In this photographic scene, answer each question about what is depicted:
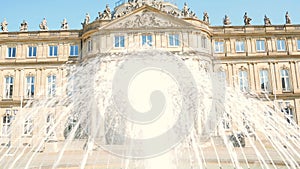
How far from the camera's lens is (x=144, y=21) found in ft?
121

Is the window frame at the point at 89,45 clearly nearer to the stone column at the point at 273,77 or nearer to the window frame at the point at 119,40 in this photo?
the window frame at the point at 119,40

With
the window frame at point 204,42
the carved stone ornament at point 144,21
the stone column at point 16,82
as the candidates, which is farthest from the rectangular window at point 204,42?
the stone column at point 16,82

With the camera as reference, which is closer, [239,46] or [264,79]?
[264,79]

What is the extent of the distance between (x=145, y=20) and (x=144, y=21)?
150 millimetres

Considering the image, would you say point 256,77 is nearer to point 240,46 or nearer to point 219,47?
point 240,46

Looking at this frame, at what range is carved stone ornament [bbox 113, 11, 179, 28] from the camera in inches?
1444

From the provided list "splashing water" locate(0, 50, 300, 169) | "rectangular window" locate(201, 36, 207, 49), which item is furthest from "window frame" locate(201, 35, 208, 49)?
"splashing water" locate(0, 50, 300, 169)

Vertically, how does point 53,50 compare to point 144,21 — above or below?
below

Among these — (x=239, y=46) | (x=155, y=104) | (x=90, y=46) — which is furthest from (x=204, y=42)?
(x=155, y=104)

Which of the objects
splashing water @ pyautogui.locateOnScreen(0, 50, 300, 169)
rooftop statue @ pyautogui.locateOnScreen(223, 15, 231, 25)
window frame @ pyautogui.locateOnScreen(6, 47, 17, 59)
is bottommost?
splashing water @ pyautogui.locateOnScreen(0, 50, 300, 169)

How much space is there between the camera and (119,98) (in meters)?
10.2

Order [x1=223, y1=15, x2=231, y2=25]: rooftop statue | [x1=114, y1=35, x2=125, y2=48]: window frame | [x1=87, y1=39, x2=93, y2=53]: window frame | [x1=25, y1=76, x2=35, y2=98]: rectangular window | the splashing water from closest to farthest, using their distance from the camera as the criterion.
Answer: the splashing water
[x1=114, y1=35, x2=125, y2=48]: window frame
[x1=87, y1=39, x2=93, y2=53]: window frame
[x1=25, y1=76, x2=35, y2=98]: rectangular window
[x1=223, y1=15, x2=231, y2=25]: rooftop statue

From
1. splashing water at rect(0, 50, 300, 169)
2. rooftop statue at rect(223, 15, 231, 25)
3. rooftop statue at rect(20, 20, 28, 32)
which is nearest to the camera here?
splashing water at rect(0, 50, 300, 169)

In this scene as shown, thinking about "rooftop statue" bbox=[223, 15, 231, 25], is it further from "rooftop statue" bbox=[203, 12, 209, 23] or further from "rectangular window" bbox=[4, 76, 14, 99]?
"rectangular window" bbox=[4, 76, 14, 99]
